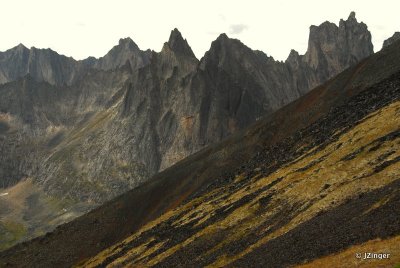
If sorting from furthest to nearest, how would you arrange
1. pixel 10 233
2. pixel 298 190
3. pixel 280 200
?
pixel 10 233, pixel 280 200, pixel 298 190

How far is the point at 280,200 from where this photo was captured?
61.6 metres

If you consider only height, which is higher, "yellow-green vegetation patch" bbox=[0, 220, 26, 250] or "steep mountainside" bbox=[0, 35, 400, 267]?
"yellow-green vegetation patch" bbox=[0, 220, 26, 250]

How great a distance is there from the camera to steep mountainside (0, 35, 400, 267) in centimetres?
4428

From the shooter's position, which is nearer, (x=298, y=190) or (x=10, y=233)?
(x=298, y=190)

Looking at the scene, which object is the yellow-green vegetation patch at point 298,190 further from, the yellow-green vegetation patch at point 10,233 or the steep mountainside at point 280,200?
the yellow-green vegetation patch at point 10,233

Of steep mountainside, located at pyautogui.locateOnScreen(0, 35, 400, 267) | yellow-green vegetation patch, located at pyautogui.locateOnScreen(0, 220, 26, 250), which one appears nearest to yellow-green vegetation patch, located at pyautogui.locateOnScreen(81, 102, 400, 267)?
steep mountainside, located at pyautogui.locateOnScreen(0, 35, 400, 267)

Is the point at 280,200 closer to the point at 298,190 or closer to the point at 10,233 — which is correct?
the point at 298,190

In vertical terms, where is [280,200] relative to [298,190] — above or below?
below

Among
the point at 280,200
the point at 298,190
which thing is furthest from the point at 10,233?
the point at 298,190

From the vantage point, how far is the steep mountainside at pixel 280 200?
44281 mm

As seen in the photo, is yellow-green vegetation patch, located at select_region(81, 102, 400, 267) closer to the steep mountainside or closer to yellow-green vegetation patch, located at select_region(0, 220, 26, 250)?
the steep mountainside

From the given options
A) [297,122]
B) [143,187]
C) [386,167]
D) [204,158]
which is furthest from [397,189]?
[143,187]

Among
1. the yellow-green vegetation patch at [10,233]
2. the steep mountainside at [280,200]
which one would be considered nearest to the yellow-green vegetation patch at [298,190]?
the steep mountainside at [280,200]

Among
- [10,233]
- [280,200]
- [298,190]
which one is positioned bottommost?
[280,200]
